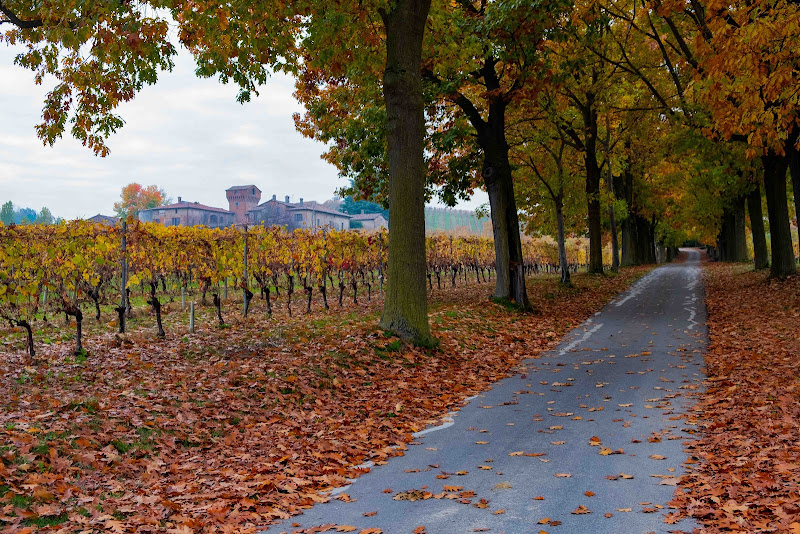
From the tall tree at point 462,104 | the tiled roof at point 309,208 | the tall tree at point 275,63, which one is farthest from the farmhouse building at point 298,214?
the tall tree at point 275,63

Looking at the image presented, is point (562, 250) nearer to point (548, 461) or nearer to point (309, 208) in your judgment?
point (548, 461)

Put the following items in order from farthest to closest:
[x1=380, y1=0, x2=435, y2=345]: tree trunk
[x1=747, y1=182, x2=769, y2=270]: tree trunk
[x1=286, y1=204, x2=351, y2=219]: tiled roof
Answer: [x1=286, y1=204, x2=351, y2=219]: tiled roof
[x1=747, y1=182, x2=769, y2=270]: tree trunk
[x1=380, y1=0, x2=435, y2=345]: tree trunk

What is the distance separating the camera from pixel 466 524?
14.2 feet

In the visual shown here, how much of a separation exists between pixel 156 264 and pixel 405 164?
11.2 m

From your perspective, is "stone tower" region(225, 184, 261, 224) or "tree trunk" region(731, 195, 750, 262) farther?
"stone tower" region(225, 184, 261, 224)

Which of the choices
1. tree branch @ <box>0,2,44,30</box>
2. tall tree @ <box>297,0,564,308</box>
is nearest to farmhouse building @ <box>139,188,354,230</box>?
tall tree @ <box>297,0,564,308</box>

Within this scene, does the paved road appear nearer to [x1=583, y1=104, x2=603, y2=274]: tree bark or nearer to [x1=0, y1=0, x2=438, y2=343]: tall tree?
[x1=0, y1=0, x2=438, y2=343]: tall tree

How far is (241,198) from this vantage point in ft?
385

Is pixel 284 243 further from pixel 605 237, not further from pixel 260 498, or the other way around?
pixel 605 237

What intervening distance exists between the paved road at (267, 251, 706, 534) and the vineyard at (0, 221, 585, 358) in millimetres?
6707

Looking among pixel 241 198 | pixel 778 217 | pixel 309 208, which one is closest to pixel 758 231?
pixel 778 217

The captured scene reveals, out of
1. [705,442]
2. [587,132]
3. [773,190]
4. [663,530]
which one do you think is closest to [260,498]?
[663,530]

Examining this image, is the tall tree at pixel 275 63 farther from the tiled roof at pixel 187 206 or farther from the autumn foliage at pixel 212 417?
the tiled roof at pixel 187 206

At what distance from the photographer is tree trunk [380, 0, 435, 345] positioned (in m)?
→ 10.9
